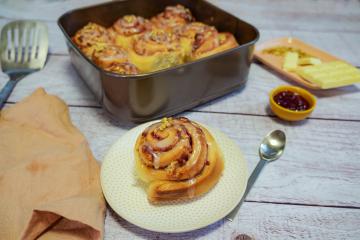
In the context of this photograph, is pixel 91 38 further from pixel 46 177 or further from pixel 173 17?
pixel 46 177

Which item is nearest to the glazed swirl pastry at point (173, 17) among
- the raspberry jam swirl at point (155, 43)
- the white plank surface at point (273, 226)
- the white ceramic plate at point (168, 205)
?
the raspberry jam swirl at point (155, 43)

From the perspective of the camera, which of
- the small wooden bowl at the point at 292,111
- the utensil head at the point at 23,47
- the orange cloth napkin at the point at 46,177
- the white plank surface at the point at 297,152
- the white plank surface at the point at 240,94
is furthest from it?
the utensil head at the point at 23,47

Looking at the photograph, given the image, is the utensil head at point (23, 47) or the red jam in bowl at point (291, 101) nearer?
the red jam in bowl at point (291, 101)

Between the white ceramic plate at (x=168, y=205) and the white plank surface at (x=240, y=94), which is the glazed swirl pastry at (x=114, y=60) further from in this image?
the white ceramic plate at (x=168, y=205)

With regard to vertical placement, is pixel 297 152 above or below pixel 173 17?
below

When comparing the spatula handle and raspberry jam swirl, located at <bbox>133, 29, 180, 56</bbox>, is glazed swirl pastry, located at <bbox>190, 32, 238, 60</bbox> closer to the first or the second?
raspberry jam swirl, located at <bbox>133, 29, 180, 56</bbox>

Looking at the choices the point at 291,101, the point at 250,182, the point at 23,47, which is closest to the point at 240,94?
the point at 291,101
